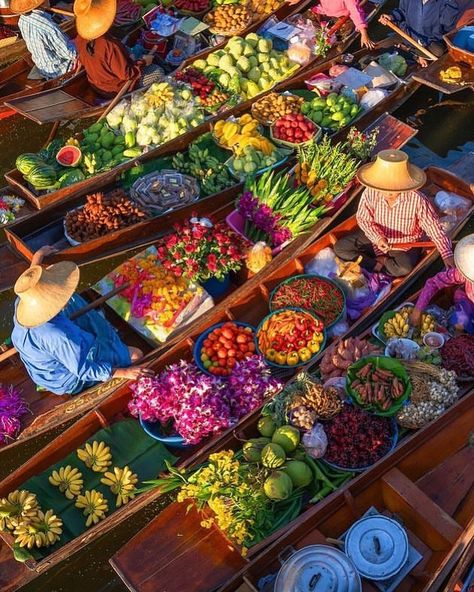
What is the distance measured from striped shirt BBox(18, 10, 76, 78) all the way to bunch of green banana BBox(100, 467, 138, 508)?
20.1ft

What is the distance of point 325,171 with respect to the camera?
6969 mm

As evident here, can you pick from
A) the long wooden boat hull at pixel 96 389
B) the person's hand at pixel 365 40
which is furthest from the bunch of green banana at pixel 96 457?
the person's hand at pixel 365 40

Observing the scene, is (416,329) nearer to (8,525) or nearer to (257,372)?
(257,372)

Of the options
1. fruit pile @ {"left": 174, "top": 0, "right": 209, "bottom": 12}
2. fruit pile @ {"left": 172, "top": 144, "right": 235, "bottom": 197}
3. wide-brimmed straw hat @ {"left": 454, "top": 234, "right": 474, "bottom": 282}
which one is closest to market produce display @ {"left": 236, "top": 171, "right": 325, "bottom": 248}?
fruit pile @ {"left": 172, "top": 144, "right": 235, "bottom": 197}

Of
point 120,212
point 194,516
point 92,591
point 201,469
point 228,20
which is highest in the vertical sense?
point 228,20

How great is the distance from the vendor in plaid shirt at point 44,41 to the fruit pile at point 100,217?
119 inches

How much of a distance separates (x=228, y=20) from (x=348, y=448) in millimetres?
7022

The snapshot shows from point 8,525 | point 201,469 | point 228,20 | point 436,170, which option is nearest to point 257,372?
point 201,469

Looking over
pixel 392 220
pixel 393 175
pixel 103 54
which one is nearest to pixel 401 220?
pixel 392 220

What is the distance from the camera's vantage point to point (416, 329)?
5.77 meters

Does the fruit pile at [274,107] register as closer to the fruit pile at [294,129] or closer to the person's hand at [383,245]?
the fruit pile at [294,129]

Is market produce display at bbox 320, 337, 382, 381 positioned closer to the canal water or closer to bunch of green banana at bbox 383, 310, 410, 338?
bunch of green banana at bbox 383, 310, 410, 338

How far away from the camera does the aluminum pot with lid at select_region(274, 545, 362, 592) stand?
4121mm

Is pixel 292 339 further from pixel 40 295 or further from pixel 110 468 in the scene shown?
pixel 40 295
